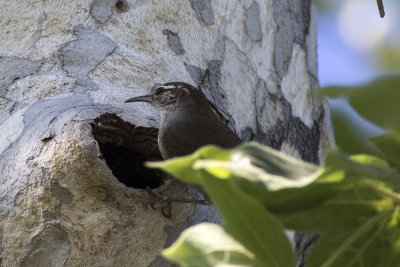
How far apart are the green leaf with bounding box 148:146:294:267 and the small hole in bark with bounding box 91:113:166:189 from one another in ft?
6.11

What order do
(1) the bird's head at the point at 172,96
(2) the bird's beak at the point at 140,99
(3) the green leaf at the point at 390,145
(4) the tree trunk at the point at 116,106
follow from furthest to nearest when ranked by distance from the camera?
(1) the bird's head at the point at 172,96 < (2) the bird's beak at the point at 140,99 < (4) the tree trunk at the point at 116,106 < (3) the green leaf at the point at 390,145

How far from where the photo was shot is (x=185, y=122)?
11.7 feet

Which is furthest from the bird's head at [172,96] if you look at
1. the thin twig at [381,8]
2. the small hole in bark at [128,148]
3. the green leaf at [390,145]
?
the green leaf at [390,145]

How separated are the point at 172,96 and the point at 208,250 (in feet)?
8.75

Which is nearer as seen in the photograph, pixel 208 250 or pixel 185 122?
pixel 208 250

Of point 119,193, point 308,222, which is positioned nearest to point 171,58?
point 119,193

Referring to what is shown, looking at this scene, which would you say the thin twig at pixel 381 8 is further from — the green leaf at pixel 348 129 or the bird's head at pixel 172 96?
the bird's head at pixel 172 96

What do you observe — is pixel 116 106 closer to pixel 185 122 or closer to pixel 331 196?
pixel 185 122

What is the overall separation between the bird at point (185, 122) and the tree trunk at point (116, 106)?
0.07 metres

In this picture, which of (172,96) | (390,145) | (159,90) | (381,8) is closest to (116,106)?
(159,90)

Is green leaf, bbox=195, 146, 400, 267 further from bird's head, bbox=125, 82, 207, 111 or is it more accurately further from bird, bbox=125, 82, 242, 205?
bird's head, bbox=125, 82, 207, 111

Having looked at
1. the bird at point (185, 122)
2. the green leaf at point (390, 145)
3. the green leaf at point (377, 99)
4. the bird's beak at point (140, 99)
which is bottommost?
the bird at point (185, 122)

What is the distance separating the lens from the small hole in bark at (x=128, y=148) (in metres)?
2.81

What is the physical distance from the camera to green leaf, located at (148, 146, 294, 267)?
89 centimetres
